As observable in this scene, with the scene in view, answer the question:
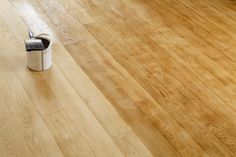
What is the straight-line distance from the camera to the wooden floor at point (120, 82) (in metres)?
1.93

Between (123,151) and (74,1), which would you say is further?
(74,1)

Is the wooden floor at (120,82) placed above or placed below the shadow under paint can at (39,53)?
below

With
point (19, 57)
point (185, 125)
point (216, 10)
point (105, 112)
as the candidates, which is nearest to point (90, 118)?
point (105, 112)

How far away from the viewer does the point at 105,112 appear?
6.88 ft

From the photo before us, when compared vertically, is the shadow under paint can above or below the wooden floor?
above

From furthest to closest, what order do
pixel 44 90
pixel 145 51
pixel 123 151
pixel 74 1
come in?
pixel 74 1
pixel 145 51
pixel 44 90
pixel 123 151

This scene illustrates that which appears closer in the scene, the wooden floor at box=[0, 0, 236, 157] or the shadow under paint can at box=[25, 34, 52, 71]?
the wooden floor at box=[0, 0, 236, 157]

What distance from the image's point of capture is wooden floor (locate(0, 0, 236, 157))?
6.35 ft

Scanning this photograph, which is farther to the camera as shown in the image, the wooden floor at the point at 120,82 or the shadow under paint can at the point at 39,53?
the shadow under paint can at the point at 39,53

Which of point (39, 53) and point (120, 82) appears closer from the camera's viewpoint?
point (39, 53)

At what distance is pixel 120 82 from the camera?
93.7 inches

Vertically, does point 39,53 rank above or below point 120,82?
above

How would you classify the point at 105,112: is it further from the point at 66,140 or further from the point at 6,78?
the point at 6,78

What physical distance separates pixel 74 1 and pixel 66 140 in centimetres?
173
